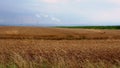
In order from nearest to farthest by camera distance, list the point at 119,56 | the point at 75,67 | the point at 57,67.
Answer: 1. the point at 57,67
2. the point at 75,67
3. the point at 119,56

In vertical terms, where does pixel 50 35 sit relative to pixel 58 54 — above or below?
below

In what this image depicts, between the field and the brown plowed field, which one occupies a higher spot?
the field

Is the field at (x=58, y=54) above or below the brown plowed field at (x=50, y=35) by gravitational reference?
above

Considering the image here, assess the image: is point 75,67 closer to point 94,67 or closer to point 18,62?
point 94,67

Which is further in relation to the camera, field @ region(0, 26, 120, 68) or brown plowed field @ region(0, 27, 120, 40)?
brown plowed field @ region(0, 27, 120, 40)

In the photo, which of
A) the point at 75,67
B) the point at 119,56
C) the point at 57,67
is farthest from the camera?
the point at 119,56

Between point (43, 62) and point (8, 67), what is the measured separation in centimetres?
124

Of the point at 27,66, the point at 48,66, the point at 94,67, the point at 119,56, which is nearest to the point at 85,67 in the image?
the point at 94,67

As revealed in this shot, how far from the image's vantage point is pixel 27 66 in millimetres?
8156

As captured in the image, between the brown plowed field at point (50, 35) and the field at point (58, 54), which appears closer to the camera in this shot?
the field at point (58, 54)

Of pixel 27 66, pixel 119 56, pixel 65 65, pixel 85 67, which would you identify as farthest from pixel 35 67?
pixel 119 56

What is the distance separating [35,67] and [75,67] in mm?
1184

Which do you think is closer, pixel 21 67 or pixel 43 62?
pixel 21 67

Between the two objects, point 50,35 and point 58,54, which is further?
point 50,35
